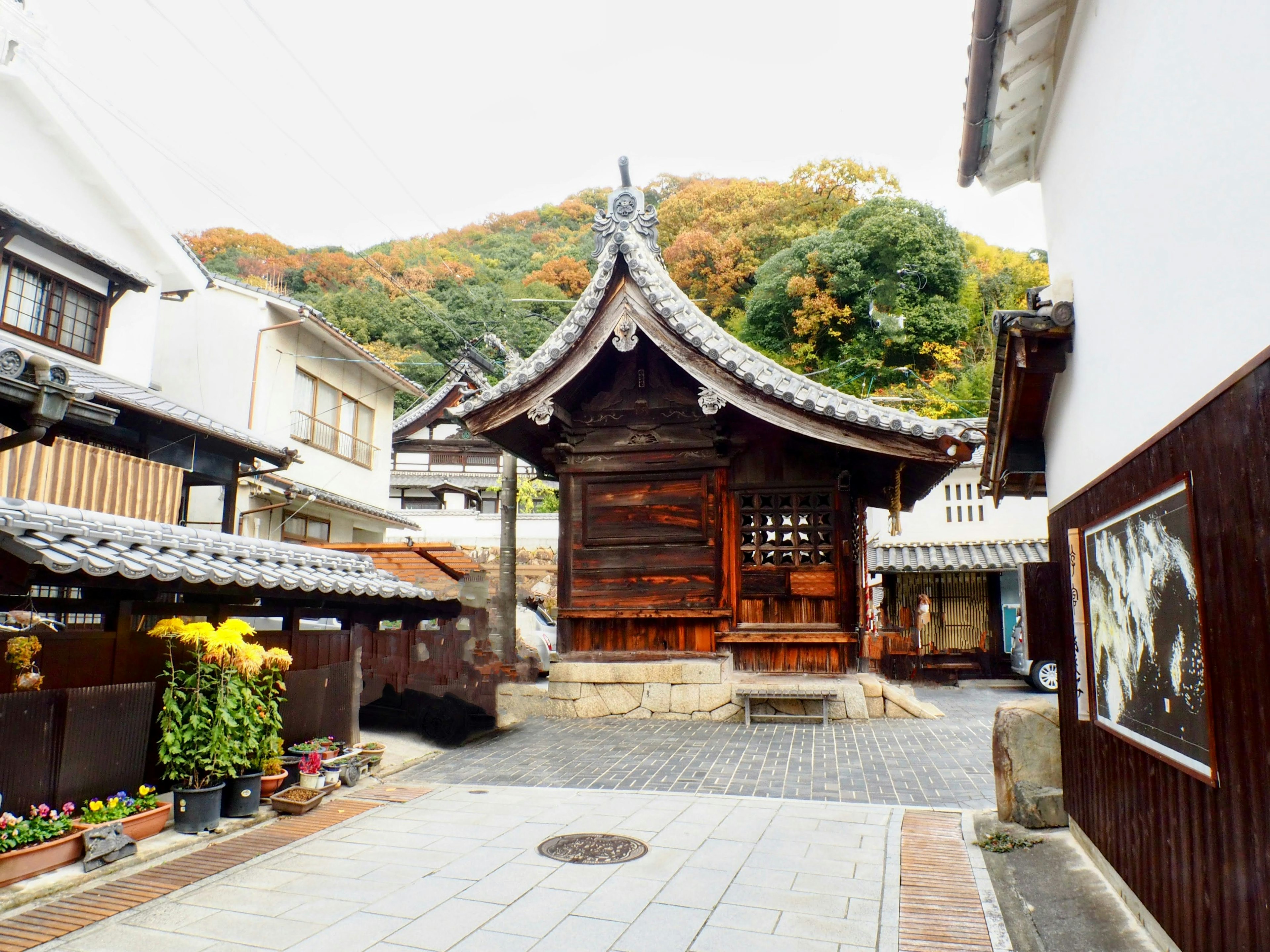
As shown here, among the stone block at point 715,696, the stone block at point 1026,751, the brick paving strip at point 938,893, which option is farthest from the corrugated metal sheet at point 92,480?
the stone block at point 1026,751

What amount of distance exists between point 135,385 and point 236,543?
9.11 m

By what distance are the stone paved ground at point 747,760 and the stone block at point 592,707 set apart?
0.70ft

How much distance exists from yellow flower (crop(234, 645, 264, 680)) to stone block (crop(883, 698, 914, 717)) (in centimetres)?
924

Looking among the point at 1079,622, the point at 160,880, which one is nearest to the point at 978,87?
the point at 1079,622

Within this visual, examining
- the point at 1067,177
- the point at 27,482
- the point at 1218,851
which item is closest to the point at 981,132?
the point at 1067,177

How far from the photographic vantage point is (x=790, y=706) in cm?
1206

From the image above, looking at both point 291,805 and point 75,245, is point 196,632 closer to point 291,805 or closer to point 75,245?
point 291,805

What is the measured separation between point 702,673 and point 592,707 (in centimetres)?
189

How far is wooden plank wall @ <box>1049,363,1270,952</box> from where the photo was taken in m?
2.94

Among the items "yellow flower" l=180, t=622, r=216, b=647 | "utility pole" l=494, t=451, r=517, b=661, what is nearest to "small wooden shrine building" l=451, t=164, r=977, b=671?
"utility pole" l=494, t=451, r=517, b=661

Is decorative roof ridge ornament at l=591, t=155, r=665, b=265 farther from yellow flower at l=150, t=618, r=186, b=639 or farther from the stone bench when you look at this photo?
yellow flower at l=150, t=618, r=186, b=639

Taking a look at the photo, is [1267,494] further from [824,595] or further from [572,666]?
[572,666]

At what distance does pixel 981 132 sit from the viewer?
281 inches

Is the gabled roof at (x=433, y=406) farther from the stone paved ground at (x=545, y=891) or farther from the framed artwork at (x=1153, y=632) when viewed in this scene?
the framed artwork at (x=1153, y=632)
